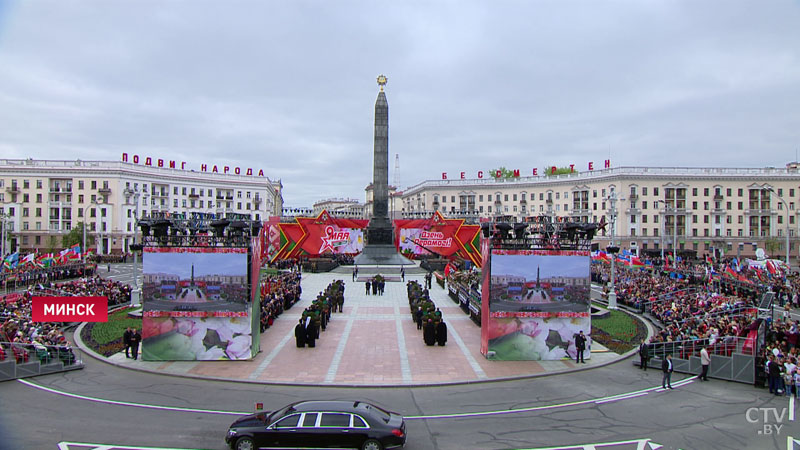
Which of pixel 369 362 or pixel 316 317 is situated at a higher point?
pixel 316 317

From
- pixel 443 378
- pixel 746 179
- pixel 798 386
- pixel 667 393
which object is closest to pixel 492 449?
pixel 443 378

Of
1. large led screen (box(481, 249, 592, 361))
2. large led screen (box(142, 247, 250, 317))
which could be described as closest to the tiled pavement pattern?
large led screen (box(481, 249, 592, 361))

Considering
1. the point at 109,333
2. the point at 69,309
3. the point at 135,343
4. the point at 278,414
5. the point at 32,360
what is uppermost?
the point at 69,309

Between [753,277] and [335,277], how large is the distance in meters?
34.3

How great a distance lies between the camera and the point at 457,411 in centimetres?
1357

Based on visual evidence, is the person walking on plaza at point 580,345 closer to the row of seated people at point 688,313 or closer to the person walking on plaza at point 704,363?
the row of seated people at point 688,313

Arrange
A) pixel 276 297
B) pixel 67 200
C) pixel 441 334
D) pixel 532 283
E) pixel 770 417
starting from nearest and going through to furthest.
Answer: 1. pixel 770 417
2. pixel 532 283
3. pixel 441 334
4. pixel 276 297
5. pixel 67 200

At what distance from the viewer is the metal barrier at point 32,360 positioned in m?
15.9

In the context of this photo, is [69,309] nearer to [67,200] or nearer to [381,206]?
[381,206]

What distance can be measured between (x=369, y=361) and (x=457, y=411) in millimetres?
5646

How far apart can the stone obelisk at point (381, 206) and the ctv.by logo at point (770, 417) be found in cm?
4545

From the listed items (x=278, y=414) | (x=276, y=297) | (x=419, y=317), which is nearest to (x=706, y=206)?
(x=419, y=317)

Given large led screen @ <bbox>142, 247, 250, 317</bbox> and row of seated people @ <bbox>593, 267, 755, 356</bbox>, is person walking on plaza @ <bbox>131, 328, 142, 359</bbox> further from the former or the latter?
row of seated people @ <bbox>593, 267, 755, 356</bbox>

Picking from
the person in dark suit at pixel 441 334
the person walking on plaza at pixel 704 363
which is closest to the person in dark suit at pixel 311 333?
the person in dark suit at pixel 441 334
